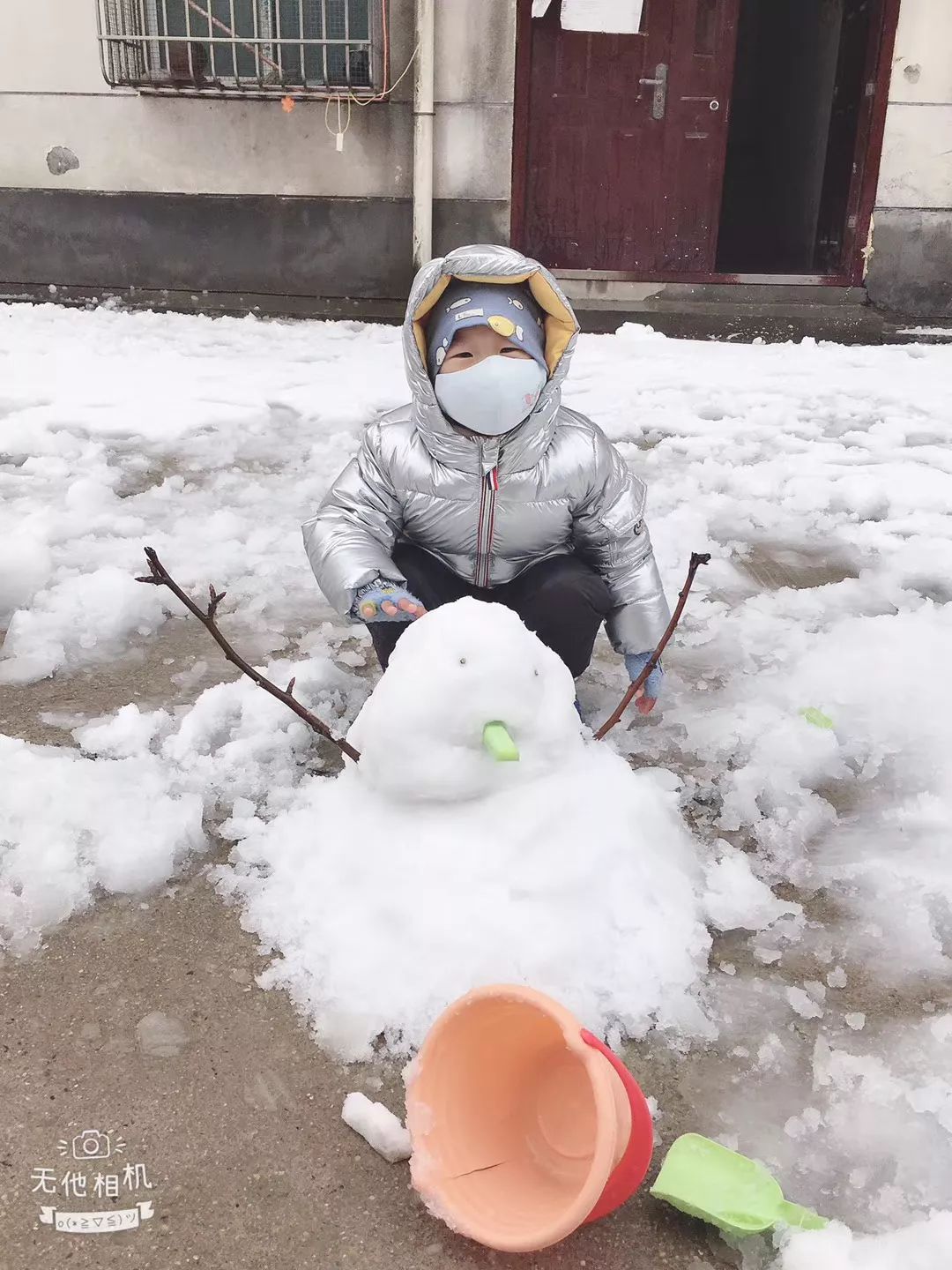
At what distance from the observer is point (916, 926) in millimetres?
1611

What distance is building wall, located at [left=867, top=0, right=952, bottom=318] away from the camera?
6.39m

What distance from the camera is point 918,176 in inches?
261

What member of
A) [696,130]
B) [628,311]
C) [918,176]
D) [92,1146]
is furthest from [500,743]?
[918,176]

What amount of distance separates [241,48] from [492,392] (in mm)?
5720

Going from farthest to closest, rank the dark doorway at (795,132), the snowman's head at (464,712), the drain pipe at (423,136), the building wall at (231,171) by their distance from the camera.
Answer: the dark doorway at (795,132) < the building wall at (231,171) < the drain pipe at (423,136) < the snowman's head at (464,712)

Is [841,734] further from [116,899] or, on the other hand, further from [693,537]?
[116,899]

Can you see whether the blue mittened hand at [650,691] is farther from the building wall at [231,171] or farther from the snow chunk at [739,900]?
the building wall at [231,171]

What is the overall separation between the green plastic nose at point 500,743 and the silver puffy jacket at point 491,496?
1.51 feet

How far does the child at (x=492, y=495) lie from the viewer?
1.86 m

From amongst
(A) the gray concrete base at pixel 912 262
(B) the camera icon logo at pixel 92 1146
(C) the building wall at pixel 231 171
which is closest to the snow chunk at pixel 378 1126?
(B) the camera icon logo at pixel 92 1146

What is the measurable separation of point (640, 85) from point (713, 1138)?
6.75 metres

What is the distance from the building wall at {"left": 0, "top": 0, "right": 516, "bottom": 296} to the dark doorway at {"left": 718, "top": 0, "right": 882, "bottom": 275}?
7.87 ft

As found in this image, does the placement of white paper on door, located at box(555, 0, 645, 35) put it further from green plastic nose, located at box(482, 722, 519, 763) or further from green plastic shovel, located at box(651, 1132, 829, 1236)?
green plastic shovel, located at box(651, 1132, 829, 1236)

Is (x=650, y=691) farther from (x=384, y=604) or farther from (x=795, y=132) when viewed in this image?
(x=795, y=132)
